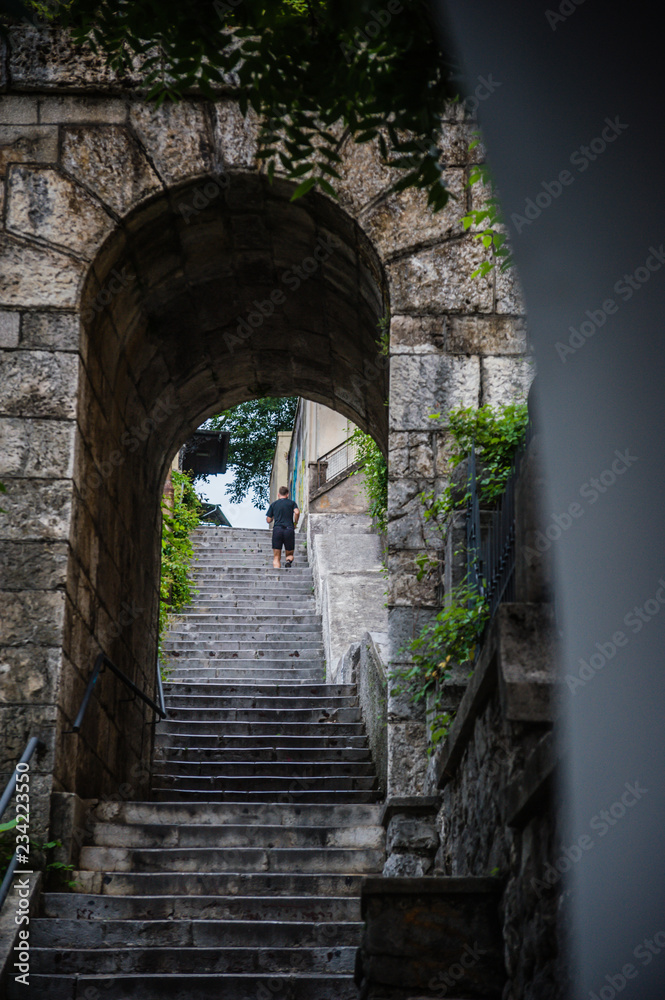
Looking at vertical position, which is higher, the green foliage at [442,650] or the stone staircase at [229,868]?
the green foliage at [442,650]

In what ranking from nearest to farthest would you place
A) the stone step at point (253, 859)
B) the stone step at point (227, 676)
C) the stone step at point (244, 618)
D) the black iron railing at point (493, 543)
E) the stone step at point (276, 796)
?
the black iron railing at point (493, 543)
the stone step at point (253, 859)
the stone step at point (276, 796)
the stone step at point (227, 676)
the stone step at point (244, 618)

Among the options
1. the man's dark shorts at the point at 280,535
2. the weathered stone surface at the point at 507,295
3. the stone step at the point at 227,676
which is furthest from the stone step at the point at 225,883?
the man's dark shorts at the point at 280,535

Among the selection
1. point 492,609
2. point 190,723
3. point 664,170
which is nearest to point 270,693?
point 190,723

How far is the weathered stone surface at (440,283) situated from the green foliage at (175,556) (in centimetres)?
706

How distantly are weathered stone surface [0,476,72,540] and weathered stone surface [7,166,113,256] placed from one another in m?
1.35

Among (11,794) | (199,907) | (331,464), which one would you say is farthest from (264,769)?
(331,464)

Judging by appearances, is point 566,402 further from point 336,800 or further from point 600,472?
point 336,800

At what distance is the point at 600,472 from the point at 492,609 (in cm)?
196

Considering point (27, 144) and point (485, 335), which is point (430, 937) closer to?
point (485, 335)

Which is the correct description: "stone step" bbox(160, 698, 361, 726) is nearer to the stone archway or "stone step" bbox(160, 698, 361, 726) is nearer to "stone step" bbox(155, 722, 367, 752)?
"stone step" bbox(155, 722, 367, 752)

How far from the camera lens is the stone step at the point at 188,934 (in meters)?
4.96

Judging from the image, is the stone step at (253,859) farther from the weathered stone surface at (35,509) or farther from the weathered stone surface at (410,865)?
the weathered stone surface at (35,509)

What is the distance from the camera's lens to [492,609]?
4.06 m

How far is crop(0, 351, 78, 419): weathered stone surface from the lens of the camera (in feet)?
19.2
